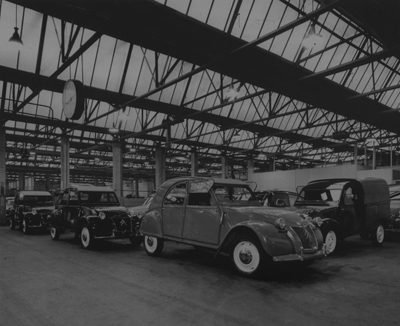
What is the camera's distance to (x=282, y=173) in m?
22.7

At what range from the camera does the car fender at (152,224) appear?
6504 millimetres

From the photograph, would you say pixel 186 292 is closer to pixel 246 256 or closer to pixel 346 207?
pixel 246 256

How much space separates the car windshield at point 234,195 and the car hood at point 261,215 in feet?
1.36

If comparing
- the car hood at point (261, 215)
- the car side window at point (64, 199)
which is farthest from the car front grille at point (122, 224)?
the car hood at point (261, 215)

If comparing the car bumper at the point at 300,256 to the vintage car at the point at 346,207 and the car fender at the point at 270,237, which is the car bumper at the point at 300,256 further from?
the vintage car at the point at 346,207

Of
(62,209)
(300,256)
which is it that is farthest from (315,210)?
(62,209)

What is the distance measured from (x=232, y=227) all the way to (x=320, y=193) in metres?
4.30

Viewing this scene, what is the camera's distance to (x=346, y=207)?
24.1 ft

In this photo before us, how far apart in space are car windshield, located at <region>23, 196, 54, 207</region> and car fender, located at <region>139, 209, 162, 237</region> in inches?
274

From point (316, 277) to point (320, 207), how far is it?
2.59 m

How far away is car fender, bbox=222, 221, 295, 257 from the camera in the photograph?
4.59 m

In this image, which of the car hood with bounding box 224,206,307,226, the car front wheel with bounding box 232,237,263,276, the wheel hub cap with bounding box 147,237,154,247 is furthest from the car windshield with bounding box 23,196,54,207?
the car front wheel with bounding box 232,237,263,276

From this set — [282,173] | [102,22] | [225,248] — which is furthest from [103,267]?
[282,173]

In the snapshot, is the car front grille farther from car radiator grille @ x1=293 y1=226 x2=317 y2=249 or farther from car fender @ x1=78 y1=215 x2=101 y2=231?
car radiator grille @ x1=293 y1=226 x2=317 y2=249
